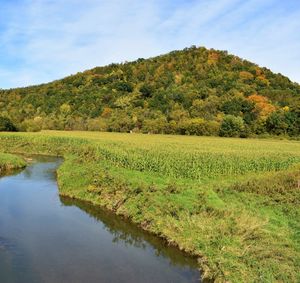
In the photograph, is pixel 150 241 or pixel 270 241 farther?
pixel 150 241

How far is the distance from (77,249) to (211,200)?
7.00 metres

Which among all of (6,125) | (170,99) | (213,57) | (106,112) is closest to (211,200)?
(6,125)

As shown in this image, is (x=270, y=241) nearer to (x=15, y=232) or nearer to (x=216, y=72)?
(x=15, y=232)

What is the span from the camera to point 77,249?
16469 mm

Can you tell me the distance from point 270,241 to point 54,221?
11.0 meters

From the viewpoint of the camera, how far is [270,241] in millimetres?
14828

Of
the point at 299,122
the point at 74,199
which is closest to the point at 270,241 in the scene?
the point at 74,199

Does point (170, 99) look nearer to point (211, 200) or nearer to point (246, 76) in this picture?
point (246, 76)

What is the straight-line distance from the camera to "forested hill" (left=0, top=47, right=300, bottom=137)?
68938 millimetres

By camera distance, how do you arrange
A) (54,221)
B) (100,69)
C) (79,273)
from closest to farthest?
(79,273)
(54,221)
(100,69)

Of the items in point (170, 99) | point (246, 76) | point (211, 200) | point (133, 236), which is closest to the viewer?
point (133, 236)

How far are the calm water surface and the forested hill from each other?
47.8 m

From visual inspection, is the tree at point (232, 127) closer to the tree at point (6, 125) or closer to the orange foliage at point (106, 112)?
the orange foliage at point (106, 112)

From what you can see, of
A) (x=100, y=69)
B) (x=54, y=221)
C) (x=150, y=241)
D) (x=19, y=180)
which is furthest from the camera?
(x=100, y=69)
